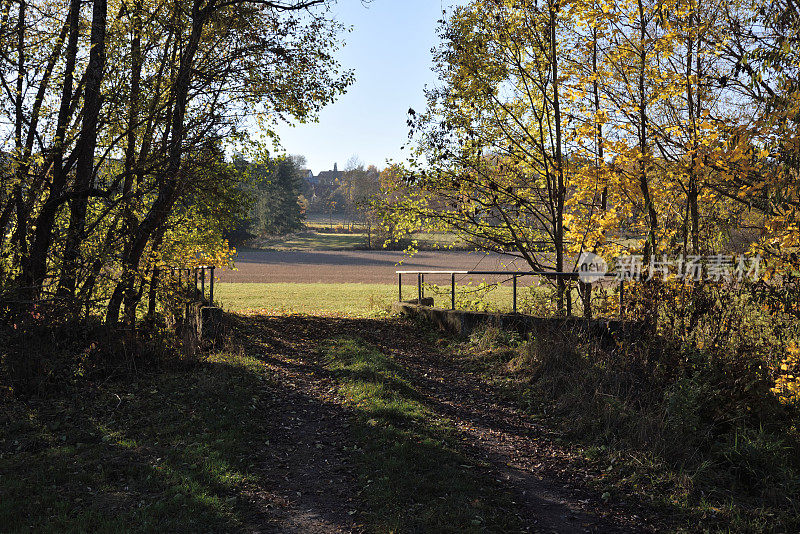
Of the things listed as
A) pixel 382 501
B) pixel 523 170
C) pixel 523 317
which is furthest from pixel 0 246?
pixel 523 170

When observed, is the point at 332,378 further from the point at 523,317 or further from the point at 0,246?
the point at 0,246

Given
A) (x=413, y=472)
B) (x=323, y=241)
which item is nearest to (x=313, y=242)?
(x=323, y=241)

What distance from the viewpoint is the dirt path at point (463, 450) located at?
4086 millimetres

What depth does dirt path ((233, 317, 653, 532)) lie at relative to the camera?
13.4ft

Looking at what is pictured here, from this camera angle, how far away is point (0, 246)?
7219 mm

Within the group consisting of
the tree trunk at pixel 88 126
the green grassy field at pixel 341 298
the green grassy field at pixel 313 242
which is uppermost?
the tree trunk at pixel 88 126

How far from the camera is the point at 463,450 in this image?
525 cm

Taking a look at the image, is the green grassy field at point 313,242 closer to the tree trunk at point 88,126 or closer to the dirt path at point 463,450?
the tree trunk at point 88,126

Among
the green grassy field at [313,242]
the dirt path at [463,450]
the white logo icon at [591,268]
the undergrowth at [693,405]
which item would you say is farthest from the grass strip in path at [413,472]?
the green grassy field at [313,242]

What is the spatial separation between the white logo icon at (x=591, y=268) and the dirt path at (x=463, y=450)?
8.59 ft

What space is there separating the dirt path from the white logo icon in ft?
→ 8.59

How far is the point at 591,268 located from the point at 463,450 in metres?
5.02

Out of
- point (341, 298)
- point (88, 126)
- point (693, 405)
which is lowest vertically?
point (341, 298)

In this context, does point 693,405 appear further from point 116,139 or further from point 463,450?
point 116,139
